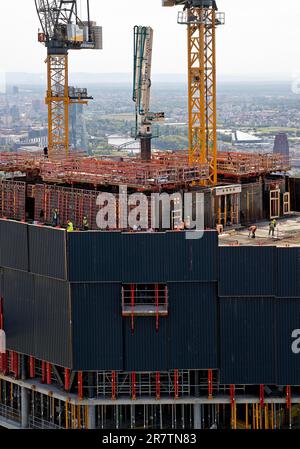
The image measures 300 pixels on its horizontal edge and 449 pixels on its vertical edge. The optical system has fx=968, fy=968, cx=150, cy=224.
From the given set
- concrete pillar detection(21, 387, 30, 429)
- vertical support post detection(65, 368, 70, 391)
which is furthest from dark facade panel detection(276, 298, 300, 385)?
concrete pillar detection(21, 387, 30, 429)

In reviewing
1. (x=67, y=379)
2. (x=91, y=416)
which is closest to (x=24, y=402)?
(x=67, y=379)

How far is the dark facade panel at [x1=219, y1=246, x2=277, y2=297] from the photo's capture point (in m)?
47.8

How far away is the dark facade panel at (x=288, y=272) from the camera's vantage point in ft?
157

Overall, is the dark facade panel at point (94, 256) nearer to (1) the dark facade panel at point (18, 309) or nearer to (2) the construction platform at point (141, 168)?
(1) the dark facade panel at point (18, 309)

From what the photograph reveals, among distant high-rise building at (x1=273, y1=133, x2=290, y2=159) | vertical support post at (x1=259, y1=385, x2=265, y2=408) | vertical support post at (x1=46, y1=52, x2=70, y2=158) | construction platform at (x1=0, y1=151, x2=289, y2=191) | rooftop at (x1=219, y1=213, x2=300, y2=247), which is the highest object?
vertical support post at (x1=46, y1=52, x2=70, y2=158)

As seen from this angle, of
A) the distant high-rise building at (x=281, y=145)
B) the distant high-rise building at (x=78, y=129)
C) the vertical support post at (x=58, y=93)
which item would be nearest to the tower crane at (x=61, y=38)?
the vertical support post at (x=58, y=93)

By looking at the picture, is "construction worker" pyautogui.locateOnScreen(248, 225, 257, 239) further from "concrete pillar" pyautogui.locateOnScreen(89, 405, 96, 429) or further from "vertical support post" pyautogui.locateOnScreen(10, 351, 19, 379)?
"vertical support post" pyautogui.locateOnScreen(10, 351, 19, 379)

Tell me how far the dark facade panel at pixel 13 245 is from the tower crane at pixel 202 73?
53.7 ft

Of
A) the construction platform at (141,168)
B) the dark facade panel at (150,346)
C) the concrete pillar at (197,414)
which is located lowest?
the concrete pillar at (197,414)

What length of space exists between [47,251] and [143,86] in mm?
20323

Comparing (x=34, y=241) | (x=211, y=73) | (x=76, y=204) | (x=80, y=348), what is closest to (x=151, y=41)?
(x=211, y=73)

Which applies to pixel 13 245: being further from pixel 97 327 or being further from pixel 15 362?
pixel 97 327

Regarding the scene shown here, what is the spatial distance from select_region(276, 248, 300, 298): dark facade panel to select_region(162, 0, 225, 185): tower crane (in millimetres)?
16585
